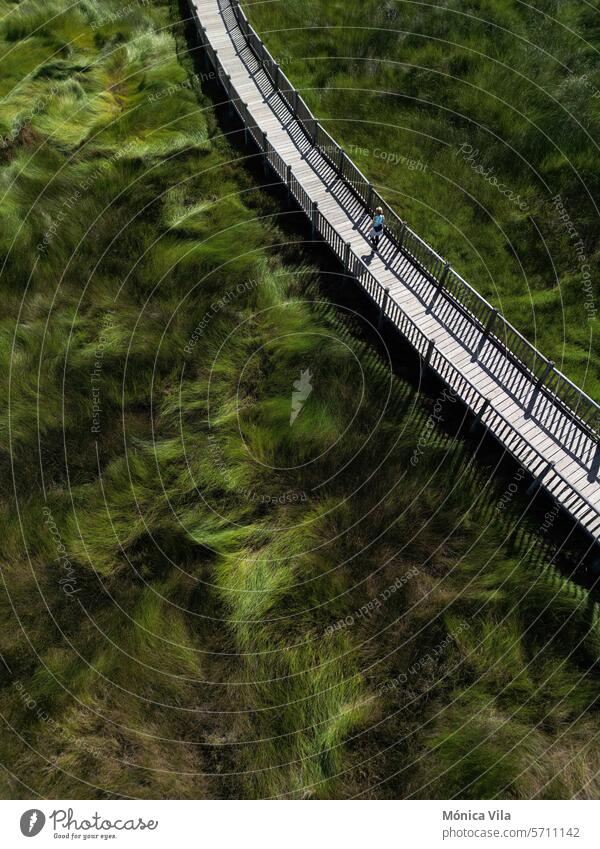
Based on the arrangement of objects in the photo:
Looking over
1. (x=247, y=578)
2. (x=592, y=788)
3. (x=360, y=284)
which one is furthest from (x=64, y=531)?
→ (x=592, y=788)

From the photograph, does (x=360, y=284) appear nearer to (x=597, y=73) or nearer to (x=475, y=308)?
(x=475, y=308)

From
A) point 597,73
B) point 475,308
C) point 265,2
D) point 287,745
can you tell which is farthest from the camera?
point 265,2

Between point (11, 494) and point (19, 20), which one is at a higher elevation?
point (19, 20)
